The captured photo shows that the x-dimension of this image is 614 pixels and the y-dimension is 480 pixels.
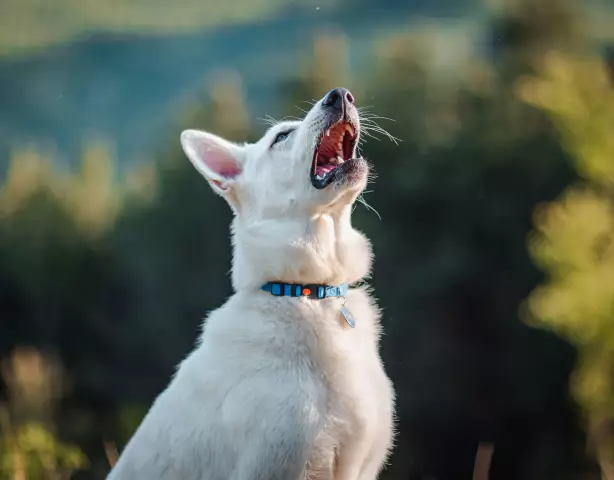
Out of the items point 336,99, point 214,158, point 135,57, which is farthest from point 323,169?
point 135,57

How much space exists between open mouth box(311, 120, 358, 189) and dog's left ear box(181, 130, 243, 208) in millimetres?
299

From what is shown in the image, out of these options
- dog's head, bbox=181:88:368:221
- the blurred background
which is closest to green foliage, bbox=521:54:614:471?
the blurred background

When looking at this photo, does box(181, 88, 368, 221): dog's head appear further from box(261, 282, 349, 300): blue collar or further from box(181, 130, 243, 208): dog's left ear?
box(261, 282, 349, 300): blue collar

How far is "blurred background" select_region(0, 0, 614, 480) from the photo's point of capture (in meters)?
10.4

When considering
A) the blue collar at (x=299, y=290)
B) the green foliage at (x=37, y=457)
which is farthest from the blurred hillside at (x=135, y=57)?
the blue collar at (x=299, y=290)

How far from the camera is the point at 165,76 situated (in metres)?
11.6

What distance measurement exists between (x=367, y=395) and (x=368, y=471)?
264mm

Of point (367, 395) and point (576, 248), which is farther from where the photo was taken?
point (576, 248)

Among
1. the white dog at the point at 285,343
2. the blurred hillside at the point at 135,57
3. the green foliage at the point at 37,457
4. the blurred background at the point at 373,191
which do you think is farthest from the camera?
the blurred hillside at the point at 135,57

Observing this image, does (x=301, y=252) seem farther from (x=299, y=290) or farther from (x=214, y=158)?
(x=214, y=158)

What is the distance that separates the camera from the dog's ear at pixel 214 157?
9.77 feet

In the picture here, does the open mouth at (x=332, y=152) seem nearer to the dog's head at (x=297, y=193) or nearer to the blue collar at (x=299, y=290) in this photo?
the dog's head at (x=297, y=193)

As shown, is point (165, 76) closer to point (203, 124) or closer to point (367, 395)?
point (203, 124)

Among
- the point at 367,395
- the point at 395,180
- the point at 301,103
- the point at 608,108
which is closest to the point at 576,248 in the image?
the point at 608,108
